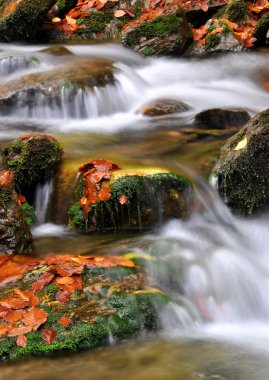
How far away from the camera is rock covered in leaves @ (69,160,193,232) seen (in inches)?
199

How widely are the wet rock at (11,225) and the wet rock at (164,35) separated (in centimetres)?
→ 704

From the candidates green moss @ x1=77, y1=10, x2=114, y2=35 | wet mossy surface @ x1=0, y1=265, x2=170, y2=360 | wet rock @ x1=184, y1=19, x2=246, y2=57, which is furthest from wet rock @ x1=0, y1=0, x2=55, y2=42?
wet mossy surface @ x1=0, y1=265, x2=170, y2=360

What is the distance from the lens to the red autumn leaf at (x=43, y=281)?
12.3 ft

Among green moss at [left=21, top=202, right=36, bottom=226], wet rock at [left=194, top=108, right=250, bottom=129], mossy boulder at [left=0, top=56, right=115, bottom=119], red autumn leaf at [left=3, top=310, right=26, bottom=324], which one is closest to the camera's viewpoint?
red autumn leaf at [left=3, top=310, right=26, bottom=324]

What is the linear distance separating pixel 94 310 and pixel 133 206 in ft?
5.59

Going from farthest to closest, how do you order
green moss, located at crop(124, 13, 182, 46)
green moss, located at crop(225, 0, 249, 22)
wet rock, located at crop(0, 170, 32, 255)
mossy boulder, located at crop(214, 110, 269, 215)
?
1. green moss, located at crop(225, 0, 249, 22)
2. green moss, located at crop(124, 13, 182, 46)
3. mossy boulder, located at crop(214, 110, 269, 215)
4. wet rock, located at crop(0, 170, 32, 255)

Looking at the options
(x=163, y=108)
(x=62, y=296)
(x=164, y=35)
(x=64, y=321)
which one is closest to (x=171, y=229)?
(x=62, y=296)

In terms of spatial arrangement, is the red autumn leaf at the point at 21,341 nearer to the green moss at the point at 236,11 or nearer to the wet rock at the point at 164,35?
the wet rock at the point at 164,35

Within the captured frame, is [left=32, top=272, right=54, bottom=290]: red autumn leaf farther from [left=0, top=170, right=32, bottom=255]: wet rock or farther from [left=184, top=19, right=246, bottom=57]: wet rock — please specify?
[left=184, top=19, right=246, bottom=57]: wet rock

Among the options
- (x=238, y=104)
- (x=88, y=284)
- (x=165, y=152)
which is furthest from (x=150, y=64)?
(x=88, y=284)

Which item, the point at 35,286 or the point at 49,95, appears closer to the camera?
the point at 35,286

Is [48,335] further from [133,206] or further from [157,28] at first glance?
[157,28]

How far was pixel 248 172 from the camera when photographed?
523cm

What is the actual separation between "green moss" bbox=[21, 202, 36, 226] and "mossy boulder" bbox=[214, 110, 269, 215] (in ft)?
6.91
